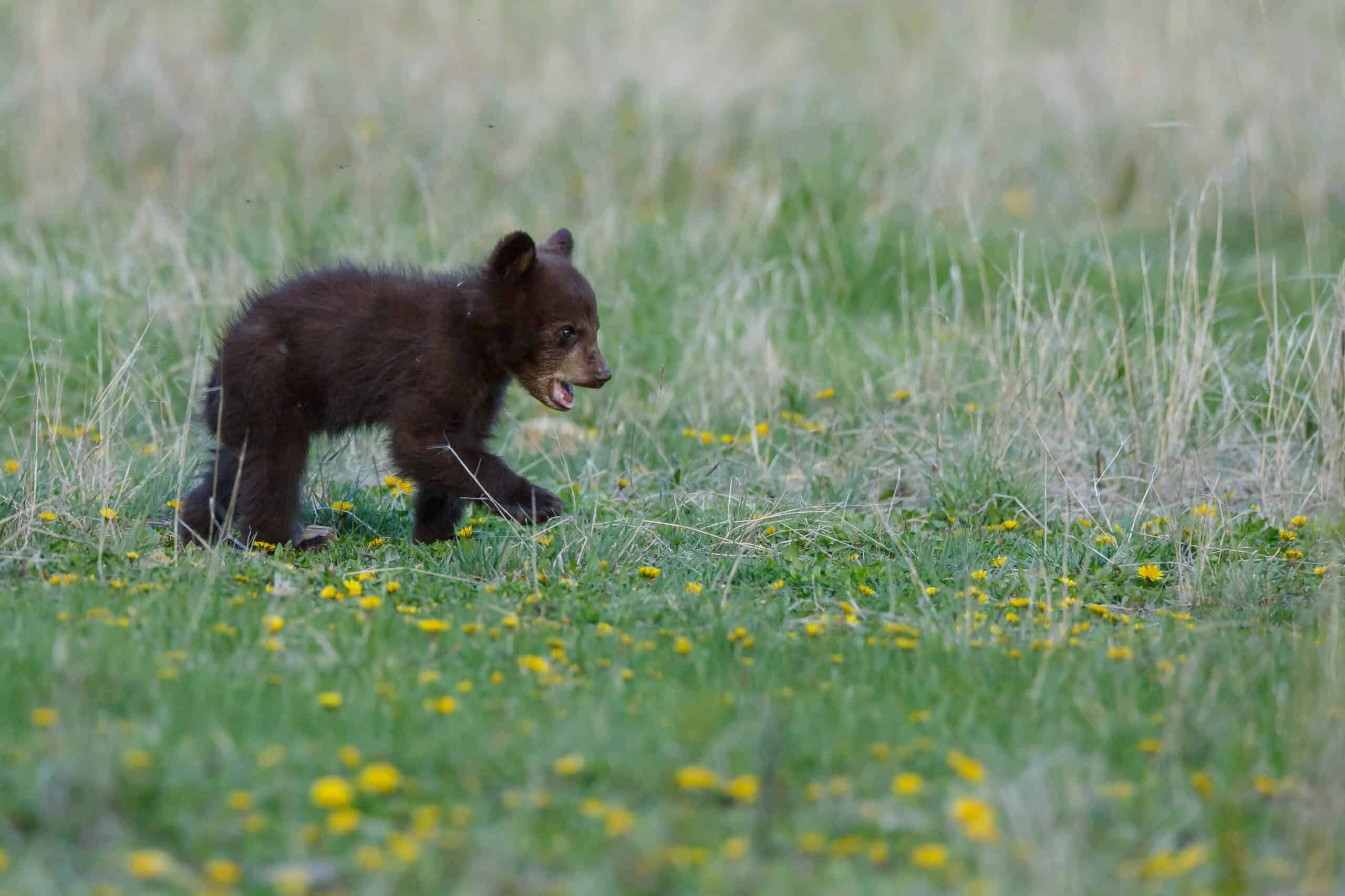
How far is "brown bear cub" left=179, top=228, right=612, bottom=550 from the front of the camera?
5.63 metres

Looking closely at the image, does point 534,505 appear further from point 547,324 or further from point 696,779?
point 696,779

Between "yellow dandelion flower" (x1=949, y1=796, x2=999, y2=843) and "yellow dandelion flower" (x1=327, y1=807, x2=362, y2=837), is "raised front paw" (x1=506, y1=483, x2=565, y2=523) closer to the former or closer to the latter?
"yellow dandelion flower" (x1=327, y1=807, x2=362, y2=837)

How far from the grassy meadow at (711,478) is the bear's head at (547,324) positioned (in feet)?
A: 1.43

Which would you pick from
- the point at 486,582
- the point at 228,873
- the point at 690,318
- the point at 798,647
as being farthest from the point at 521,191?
the point at 228,873

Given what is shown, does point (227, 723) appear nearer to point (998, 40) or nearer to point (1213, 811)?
point (1213, 811)

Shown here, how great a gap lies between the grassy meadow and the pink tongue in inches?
13.2

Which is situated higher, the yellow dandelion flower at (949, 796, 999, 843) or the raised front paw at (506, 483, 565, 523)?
the yellow dandelion flower at (949, 796, 999, 843)

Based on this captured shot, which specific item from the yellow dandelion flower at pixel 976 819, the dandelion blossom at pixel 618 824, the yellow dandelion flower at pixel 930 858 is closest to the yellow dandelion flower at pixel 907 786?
the yellow dandelion flower at pixel 976 819

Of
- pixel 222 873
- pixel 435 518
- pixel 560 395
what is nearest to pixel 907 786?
pixel 222 873

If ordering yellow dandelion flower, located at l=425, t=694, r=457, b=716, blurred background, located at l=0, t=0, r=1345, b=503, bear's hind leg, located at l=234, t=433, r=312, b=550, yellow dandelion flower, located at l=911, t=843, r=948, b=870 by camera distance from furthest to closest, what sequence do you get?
1. blurred background, located at l=0, t=0, r=1345, b=503
2. bear's hind leg, located at l=234, t=433, r=312, b=550
3. yellow dandelion flower, located at l=425, t=694, r=457, b=716
4. yellow dandelion flower, located at l=911, t=843, r=948, b=870

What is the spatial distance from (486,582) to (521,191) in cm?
649

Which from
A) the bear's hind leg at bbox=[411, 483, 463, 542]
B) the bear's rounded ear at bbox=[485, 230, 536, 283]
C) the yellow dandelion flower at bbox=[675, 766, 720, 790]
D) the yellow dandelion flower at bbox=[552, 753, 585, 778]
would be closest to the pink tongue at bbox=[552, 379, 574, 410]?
the bear's rounded ear at bbox=[485, 230, 536, 283]

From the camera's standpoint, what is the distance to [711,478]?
7070 mm

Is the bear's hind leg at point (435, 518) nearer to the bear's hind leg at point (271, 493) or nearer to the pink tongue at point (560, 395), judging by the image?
the bear's hind leg at point (271, 493)
